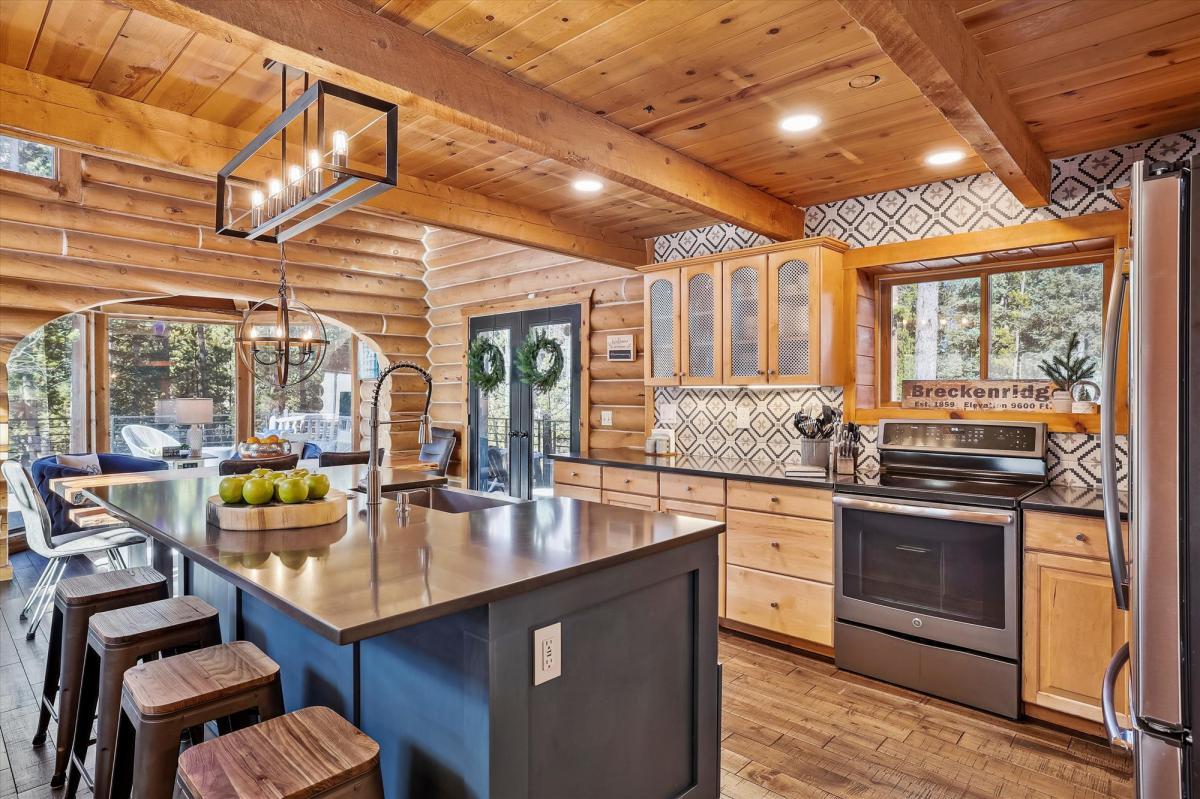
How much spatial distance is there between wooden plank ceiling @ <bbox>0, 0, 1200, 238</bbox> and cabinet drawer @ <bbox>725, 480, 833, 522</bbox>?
67.0 inches

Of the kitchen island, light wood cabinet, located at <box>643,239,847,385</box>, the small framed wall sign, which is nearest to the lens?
the kitchen island

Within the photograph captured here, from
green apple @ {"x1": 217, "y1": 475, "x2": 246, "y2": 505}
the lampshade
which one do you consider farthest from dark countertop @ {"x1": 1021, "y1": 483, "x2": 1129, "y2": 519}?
the lampshade

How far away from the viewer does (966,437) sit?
3.45 m

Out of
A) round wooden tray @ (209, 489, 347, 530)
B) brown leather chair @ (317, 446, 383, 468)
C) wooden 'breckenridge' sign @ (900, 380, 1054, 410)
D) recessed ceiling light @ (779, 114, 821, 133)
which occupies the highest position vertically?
recessed ceiling light @ (779, 114, 821, 133)

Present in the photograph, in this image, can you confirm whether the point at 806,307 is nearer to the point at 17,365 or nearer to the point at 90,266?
the point at 90,266

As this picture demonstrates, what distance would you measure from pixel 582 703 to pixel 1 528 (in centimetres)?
530

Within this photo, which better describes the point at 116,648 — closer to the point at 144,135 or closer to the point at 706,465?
the point at 144,135

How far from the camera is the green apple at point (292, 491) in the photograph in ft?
7.20

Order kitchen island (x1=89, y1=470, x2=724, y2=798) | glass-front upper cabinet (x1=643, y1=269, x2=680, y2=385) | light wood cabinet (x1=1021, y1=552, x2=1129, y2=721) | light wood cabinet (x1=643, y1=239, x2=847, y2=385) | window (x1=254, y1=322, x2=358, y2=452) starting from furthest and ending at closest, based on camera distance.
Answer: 1. window (x1=254, y1=322, x2=358, y2=452)
2. glass-front upper cabinet (x1=643, y1=269, x2=680, y2=385)
3. light wood cabinet (x1=643, y1=239, x2=847, y2=385)
4. light wood cabinet (x1=1021, y1=552, x2=1129, y2=721)
5. kitchen island (x1=89, y1=470, x2=724, y2=798)

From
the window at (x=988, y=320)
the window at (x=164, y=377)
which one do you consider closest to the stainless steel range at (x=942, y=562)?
the window at (x=988, y=320)

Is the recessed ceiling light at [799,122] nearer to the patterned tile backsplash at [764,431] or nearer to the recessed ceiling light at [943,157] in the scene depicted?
the recessed ceiling light at [943,157]

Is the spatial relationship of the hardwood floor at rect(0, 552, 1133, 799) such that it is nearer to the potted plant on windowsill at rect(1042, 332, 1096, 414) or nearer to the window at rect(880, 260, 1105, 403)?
the potted plant on windowsill at rect(1042, 332, 1096, 414)

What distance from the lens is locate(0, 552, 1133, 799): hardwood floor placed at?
239cm

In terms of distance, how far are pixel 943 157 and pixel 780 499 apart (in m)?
1.89
